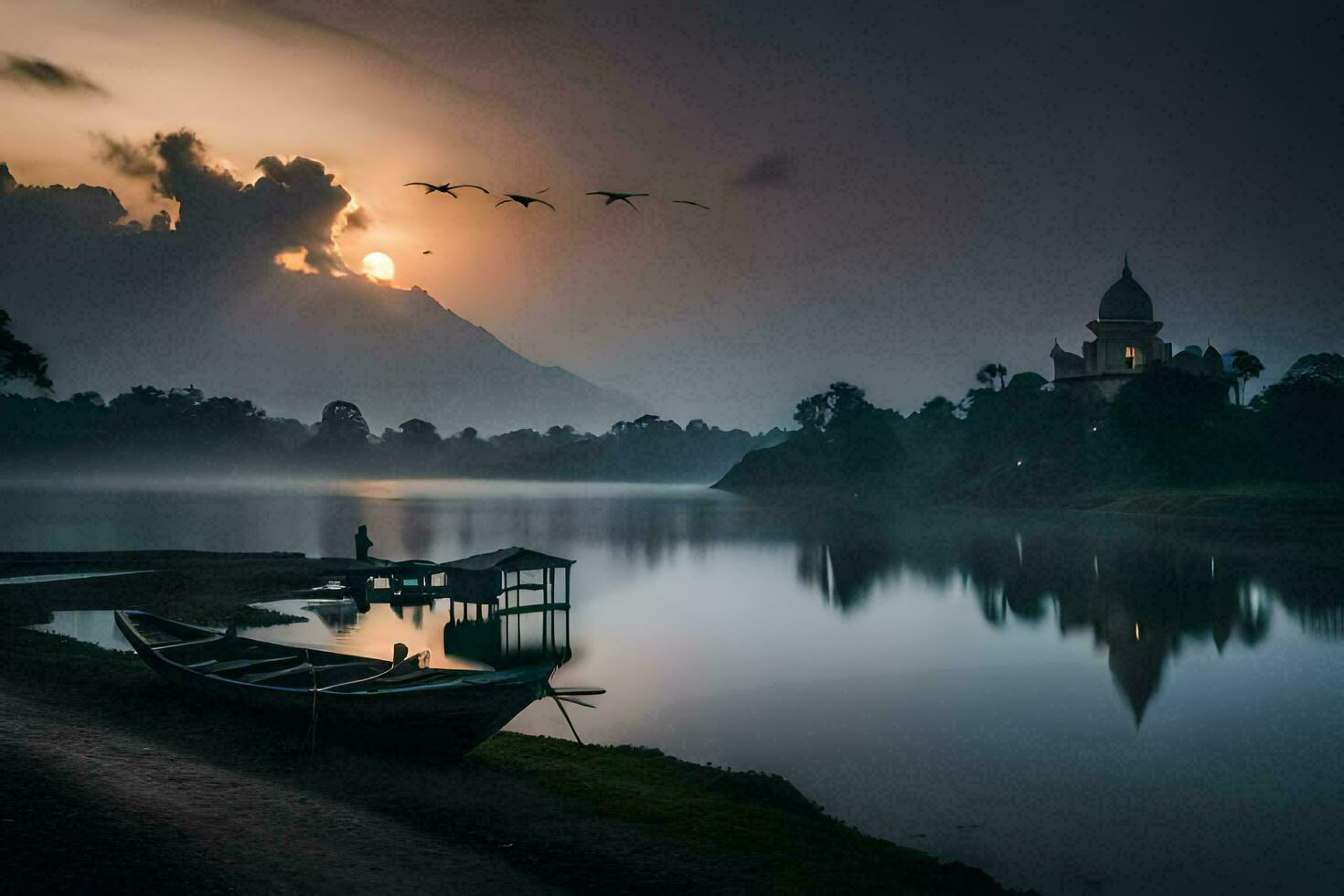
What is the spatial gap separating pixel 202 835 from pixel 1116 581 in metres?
49.5

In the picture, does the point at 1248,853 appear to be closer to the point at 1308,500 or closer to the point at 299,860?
the point at 299,860

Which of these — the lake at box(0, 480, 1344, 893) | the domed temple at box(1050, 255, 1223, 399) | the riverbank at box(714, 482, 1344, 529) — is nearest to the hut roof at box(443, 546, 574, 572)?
the lake at box(0, 480, 1344, 893)

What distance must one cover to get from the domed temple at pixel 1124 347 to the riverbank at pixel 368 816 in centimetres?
11489

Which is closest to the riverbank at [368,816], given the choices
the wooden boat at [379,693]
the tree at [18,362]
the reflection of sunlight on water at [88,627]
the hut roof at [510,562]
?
the wooden boat at [379,693]

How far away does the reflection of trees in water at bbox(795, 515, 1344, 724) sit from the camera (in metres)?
37.4

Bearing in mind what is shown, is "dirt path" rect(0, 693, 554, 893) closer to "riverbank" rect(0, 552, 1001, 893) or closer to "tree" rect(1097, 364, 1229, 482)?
"riverbank" rect(0, 552, 1001, 893)

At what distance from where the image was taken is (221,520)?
98.7 metres

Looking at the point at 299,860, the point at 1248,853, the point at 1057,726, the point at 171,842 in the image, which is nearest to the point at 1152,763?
the point at 1057,726

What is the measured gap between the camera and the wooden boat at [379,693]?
16.1m

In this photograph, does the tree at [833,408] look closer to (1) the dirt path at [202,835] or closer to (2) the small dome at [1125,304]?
(2) the small dome at [1125,304]

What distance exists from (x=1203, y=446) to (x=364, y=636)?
282 feet

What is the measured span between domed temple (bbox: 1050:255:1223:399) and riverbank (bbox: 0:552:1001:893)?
4523 inches

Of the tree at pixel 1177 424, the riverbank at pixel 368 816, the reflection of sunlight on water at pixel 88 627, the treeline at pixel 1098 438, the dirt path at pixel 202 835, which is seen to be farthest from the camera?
the tree at pixel 1177 424

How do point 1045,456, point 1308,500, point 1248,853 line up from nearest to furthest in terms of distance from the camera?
point 1248,853, point 1308,500, point 1045,456
